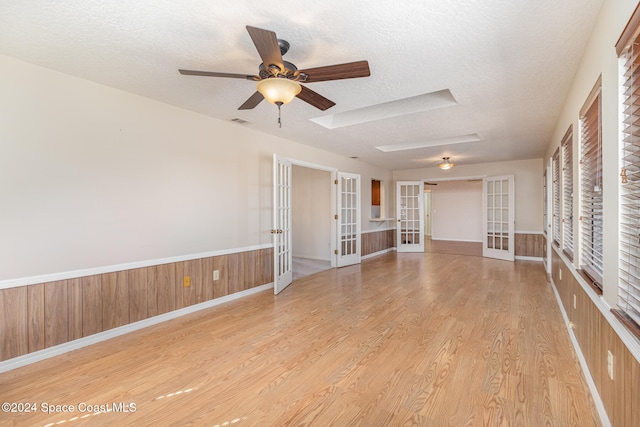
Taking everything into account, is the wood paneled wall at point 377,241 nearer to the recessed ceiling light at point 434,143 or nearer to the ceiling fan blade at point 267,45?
the recessed ceiling light at point 434,143

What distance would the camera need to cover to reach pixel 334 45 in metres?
2.07

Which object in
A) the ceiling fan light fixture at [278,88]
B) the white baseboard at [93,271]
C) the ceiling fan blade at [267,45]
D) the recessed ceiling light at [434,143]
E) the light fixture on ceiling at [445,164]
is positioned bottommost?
the white baseboard at [93,271]

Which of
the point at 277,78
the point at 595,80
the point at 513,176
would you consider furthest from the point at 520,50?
the point at 513,176

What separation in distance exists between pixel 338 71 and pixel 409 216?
21.8 ft

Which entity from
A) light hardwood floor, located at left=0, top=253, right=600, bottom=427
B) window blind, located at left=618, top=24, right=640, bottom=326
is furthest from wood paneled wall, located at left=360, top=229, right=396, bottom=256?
window blind, located at left=618, top=24, right=640, bottom=326

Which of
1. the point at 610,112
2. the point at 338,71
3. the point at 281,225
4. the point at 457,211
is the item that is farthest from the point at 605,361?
the point at 457,211

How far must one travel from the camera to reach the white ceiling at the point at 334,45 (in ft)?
5.57

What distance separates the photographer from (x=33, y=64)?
7.69ft

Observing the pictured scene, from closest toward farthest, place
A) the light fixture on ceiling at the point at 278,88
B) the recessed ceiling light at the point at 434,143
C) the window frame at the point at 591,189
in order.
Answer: the window frame at the point at 591,189 < the light fixture on ceiling at the point at 278,88 < the recessed ceiling light at the point at 434,143

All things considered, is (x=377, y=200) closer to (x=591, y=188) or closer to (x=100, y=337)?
(x=591, y=188)

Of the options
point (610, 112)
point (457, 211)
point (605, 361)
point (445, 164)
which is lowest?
point (605, 361)

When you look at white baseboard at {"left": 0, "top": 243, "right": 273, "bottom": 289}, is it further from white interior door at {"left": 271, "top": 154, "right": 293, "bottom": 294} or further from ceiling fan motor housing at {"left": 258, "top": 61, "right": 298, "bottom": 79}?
ceiling fan motor housing at {"left": 258, "top": 61, "right": 298, "bottom": 79}

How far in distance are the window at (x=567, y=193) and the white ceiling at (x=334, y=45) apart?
466mm

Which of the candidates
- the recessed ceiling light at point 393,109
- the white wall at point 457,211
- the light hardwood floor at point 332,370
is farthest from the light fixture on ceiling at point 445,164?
the light hardwood floor at point 332,370
